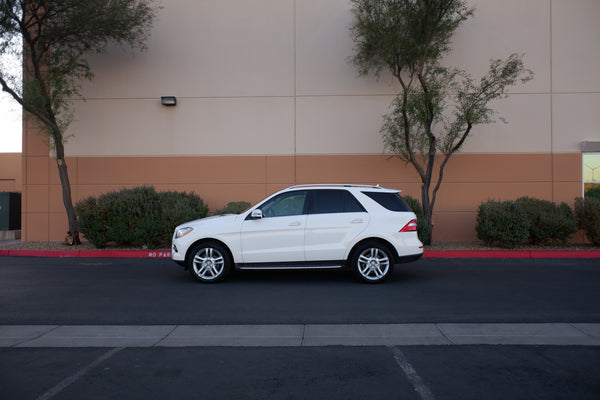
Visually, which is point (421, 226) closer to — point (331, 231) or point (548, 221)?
point (548, 221)

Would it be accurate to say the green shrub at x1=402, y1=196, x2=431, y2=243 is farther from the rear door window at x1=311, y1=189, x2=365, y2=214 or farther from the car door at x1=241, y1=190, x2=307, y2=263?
the car door at x1=241, y1=190, x2=307, y2=263

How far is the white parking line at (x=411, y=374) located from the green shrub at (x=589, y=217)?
1089cm

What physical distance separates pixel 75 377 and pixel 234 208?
31.0 feet

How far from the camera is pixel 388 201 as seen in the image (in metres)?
9.02

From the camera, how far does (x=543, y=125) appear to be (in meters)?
15.0

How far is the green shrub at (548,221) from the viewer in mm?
13039

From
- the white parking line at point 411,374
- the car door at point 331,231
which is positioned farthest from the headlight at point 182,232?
the white parking line at point 411,374

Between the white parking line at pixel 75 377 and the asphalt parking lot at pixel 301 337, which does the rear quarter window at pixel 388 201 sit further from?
the white parking line at pixel 75 377

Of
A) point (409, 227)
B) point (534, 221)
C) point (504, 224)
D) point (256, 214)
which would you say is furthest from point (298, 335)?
point (534, 221)

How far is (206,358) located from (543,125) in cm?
1392

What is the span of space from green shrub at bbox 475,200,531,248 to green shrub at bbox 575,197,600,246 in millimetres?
1990

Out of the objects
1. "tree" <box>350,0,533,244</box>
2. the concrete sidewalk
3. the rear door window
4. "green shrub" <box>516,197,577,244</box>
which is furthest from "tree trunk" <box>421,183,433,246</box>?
the concrete sidewalk

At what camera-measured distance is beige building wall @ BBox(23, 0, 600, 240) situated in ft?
49.1

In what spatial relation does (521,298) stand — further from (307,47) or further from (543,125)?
(307,47)
